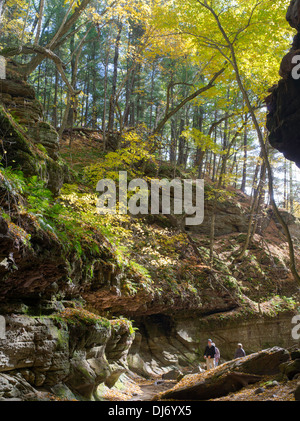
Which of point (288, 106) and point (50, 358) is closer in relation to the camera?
point (50, 358)

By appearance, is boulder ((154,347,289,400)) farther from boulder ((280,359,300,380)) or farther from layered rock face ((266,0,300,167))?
layered rock face ((266,0,300,167))

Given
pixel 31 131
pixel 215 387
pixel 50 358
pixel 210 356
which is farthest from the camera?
pixel 210 356

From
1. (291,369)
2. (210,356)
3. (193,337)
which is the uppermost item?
(291,369)

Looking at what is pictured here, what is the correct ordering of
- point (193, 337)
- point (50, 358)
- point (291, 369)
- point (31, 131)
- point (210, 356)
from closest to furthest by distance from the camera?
point (50, 358) < point (291, 369) < point (31, 131) < point (210, 356) < point (193, 337)

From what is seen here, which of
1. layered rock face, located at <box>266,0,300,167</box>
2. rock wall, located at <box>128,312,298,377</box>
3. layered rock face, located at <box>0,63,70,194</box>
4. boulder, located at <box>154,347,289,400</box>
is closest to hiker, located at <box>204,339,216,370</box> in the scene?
rock wall, located at <box>128,312,298,377</box>

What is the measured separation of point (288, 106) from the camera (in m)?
6.96

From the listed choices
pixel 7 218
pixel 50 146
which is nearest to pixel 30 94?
pixel 50 146

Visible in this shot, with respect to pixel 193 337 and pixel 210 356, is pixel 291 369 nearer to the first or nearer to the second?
pixel 210 356

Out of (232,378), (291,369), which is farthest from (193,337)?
(291,369)

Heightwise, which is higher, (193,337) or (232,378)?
(232,378)

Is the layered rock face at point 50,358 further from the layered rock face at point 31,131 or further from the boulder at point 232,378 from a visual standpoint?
the layered rock face at point 31,131

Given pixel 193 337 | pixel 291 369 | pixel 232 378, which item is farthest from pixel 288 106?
pixel 193 337

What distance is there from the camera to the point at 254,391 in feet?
21.1

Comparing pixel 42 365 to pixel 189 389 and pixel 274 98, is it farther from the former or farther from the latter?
pixel 274 98
